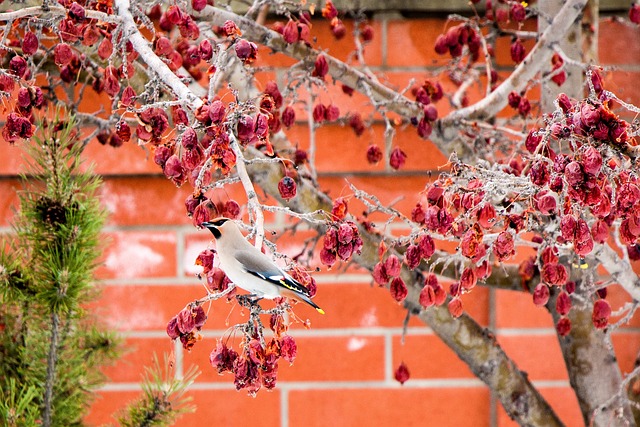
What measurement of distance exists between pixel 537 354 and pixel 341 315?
0.34m

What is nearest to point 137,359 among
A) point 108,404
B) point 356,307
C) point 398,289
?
point 108,404

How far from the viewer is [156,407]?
900 millimetres

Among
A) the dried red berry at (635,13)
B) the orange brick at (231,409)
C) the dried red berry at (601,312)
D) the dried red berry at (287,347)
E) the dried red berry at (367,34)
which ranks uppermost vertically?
the dried red berry at (367,34)

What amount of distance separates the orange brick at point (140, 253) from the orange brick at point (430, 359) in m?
0.42

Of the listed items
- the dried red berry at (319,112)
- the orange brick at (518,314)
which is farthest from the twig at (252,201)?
the orange brick at (518,314)

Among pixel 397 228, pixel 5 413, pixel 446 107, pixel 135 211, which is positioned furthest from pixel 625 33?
pixel 5 413

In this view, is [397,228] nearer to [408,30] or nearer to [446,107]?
[446,107]

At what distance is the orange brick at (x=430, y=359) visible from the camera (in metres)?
1.33

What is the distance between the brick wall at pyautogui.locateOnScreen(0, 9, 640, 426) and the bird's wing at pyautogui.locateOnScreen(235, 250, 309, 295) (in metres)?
0.70

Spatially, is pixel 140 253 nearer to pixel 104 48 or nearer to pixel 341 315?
pixel 341 315

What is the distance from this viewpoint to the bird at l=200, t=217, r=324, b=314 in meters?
0.59

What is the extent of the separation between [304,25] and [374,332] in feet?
1.94

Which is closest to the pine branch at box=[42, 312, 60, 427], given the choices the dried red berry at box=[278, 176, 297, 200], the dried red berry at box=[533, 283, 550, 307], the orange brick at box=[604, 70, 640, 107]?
the dried red berry at box=[278, 176, 297, 200]

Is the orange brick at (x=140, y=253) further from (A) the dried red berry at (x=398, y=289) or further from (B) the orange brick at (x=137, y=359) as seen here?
(A) the dried red berry at (x=398, y=289)
